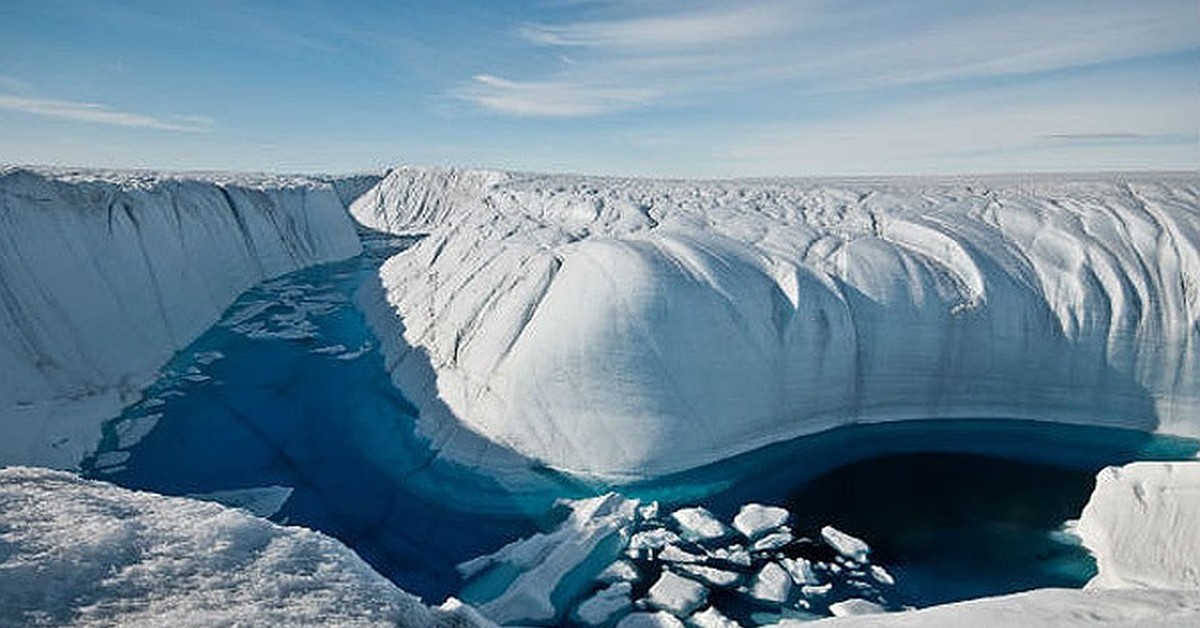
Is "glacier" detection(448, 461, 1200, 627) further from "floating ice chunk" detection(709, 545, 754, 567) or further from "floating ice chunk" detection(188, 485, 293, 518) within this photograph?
"floating ice chunk" detection(188, 485, 293, 518)

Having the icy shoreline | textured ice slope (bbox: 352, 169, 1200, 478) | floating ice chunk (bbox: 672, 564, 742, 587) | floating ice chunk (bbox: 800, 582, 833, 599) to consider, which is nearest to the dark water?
textured ice slope (bbox: 352, 169, 1200, 478)

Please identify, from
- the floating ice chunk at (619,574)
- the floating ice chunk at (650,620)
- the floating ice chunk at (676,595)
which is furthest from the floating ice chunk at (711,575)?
the floating ice chunk at (650,620)

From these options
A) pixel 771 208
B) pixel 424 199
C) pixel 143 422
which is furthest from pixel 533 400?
pixel 424 199

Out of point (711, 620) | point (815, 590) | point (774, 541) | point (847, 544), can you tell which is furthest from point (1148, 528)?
point (711, 620)

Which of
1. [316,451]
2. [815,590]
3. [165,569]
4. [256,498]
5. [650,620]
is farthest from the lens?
[316,451]

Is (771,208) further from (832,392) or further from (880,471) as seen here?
(880,471)

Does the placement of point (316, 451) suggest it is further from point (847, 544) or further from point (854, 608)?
point (854, 608)
